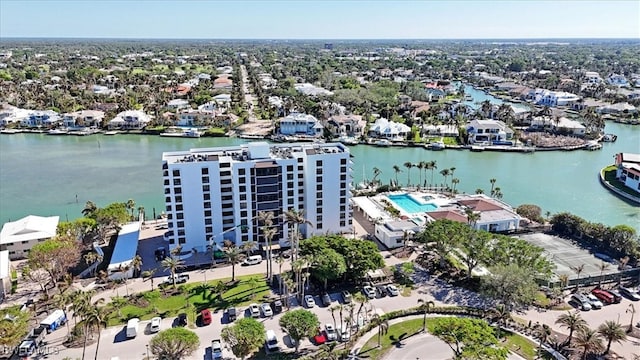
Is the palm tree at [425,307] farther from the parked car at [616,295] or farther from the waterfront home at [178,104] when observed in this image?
the waterfront home at [178,104]

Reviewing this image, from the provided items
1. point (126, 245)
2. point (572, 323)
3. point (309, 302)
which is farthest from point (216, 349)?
point (572, 323)

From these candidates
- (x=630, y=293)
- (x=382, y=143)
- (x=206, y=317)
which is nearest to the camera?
(x=206, y=317)

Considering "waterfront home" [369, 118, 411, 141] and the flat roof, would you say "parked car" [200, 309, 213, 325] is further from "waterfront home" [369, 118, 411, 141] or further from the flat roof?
"waterfront home" [369, 118, 411, 141]

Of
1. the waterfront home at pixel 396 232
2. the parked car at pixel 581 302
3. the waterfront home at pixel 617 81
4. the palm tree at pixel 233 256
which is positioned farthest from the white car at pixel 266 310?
the waterfront home at pixel 617 81

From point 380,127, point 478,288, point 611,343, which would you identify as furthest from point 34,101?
point 611,343

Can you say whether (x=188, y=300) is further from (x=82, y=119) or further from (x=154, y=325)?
(x=82, y=119)

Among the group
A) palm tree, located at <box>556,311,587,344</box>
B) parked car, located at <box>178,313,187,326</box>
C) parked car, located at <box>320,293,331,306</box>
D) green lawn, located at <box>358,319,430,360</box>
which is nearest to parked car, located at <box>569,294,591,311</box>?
palm tree, located at <box>556,311,587,344</box>
